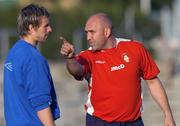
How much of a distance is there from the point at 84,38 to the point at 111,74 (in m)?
22.0

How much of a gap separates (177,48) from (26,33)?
22.6 meters

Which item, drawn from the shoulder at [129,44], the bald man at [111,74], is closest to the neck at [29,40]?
the bald man at [111,74]

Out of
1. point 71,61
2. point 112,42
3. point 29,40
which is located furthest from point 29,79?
point 112,42

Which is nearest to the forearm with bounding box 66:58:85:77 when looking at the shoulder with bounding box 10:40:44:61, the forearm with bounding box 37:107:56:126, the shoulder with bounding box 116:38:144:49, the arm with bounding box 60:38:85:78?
the arm with bounding box 60:38:85:78

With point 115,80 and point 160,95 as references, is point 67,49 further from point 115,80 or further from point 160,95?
point 160,95

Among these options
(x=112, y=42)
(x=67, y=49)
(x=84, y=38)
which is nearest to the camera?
(x=67, y=49)

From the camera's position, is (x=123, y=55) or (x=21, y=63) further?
(x=123, y=55)

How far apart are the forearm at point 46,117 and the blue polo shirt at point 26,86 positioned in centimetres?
3

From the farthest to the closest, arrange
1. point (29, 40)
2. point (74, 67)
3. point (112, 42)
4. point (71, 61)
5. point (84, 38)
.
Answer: point (84, 38) → point (112, 42) → point (74, 67) → point (71, 61) → point (29, 40)

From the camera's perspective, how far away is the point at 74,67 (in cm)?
656

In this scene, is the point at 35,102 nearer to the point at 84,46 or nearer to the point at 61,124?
the point at 61,124

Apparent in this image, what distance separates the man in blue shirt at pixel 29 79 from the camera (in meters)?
5.62

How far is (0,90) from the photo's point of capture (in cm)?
1891

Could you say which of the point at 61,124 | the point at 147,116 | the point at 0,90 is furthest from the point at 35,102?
the point at 0,90
